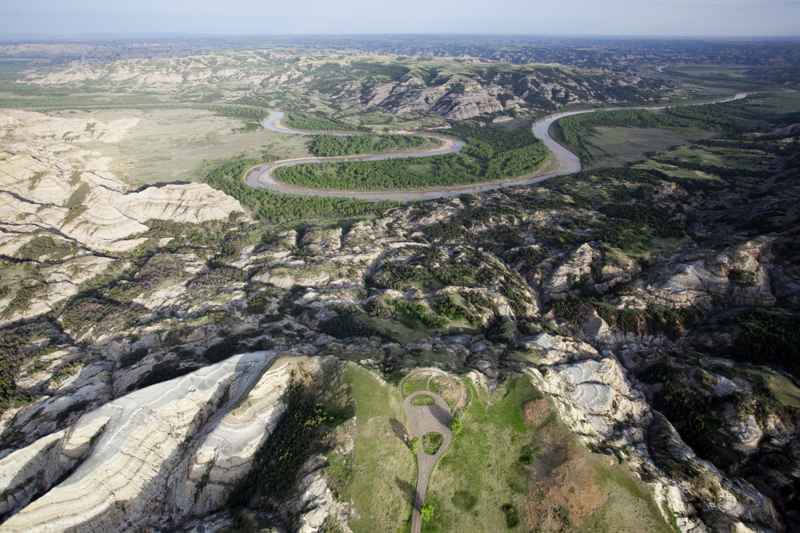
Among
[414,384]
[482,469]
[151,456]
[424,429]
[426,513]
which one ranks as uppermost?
[414,384]

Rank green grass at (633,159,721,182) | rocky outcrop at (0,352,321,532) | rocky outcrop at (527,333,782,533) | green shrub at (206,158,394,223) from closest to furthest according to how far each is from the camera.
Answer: rocky outcrop at (0,352,321,532) < rocky outcrop at (527,333,782,533) < green shrub at (206,158,394,223) < green grass at (633,159,721,182)

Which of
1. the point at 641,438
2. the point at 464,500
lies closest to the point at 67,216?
A: the point at 464,500

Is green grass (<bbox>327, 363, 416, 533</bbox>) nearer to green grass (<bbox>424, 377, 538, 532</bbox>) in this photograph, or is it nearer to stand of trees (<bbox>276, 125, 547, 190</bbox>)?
green grass (<bbox>424, 377, 538, 532</bbox>)

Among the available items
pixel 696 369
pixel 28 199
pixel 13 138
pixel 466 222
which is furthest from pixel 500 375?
pixel 13 138

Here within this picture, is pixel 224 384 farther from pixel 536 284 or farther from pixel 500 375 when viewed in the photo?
pixel 536 284

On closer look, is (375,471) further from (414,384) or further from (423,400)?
(414,384)

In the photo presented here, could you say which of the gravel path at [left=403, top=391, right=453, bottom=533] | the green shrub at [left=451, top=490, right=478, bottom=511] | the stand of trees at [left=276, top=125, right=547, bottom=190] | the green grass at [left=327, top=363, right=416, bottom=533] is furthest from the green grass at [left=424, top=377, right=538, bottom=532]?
the stand of trees at [left=276, top=125, right=547, bottom=190]

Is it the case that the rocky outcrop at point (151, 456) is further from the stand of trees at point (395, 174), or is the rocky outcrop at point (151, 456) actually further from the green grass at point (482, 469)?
the stand of trees at point (395, 174)
